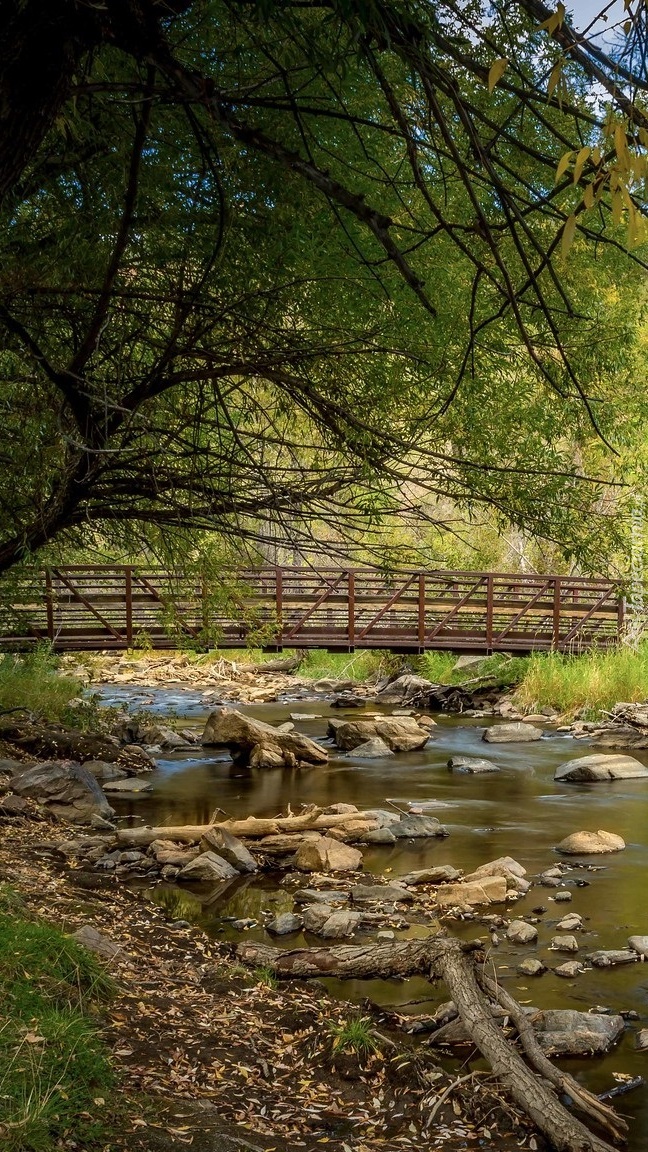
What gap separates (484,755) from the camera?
11727 mm

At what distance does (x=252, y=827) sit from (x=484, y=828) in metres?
1.91

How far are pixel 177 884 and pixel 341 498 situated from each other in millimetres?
2950

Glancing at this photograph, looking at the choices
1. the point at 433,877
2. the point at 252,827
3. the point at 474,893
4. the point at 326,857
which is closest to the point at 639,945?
the point at 474,893

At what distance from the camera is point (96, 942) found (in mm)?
4676

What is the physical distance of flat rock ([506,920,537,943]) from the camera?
5.68m

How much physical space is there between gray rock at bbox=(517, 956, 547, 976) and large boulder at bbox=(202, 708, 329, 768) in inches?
230

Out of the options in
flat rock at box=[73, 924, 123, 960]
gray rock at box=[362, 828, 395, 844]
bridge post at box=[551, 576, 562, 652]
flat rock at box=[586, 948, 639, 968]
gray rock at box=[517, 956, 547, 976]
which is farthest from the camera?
bridge post at box=[551, 576, 562, 652]

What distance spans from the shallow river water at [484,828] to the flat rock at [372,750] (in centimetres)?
16

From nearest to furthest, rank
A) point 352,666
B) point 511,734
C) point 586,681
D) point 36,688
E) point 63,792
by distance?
point 63,792, point 36,688, point 511,734, point 586,681, point 352,666

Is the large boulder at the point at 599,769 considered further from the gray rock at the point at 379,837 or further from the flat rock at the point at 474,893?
the flat rock at the point at 474,893

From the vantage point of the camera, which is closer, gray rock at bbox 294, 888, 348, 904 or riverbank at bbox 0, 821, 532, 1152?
riverbank at bbox 0, 821, 532, 1152

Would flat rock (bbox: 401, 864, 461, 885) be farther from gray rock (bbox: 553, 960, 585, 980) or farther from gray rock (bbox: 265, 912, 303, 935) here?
gray rock (bbox: 553, 960, 585, 980)

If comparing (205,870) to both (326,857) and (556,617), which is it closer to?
(326,857)

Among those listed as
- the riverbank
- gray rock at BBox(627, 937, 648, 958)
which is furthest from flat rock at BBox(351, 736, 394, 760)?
the riverbank
